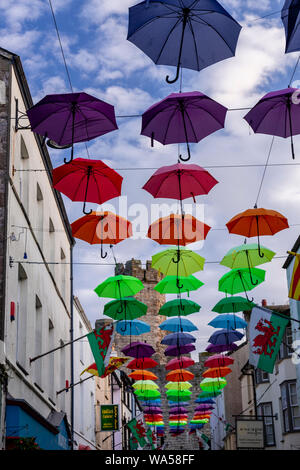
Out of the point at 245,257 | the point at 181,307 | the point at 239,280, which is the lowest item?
the point at 181,307

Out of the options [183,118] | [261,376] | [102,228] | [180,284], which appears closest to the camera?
[183,118]

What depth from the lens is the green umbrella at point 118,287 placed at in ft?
57.1

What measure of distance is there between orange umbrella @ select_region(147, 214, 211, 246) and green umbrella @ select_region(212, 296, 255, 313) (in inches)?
188

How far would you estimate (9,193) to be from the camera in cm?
1397

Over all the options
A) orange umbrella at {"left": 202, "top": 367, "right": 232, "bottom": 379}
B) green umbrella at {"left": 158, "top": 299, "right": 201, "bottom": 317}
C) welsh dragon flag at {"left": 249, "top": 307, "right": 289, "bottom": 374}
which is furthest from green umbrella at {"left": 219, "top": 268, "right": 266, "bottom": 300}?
orange umbrella at {"left": 202, "top": 367, "right": 232, "bottom": 379}

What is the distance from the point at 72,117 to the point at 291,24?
3.73 m

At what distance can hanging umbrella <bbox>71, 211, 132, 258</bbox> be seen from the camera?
46.3 feet

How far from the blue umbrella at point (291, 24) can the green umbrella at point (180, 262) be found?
7997 mm

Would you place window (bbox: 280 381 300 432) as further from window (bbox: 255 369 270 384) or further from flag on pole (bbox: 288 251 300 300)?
flag on pole (bbox: 288 251 300 300)

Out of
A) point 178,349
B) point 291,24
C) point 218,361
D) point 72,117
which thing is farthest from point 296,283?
point 218,361

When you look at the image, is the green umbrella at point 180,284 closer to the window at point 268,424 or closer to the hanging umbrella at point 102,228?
the hanging umbrella at point 102,228

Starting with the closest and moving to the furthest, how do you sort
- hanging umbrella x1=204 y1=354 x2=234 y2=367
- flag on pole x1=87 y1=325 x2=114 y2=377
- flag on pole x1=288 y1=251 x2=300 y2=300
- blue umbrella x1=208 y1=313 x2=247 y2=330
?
flag on pole x1=288 y1=251 x2=300 y2=300 → flag on pole x1=87 y1=325 x2=114 y2=377 → blue umbrella x1=208 y1=313 x2=247 y2=330 → hanging umbrella x1=204 y1=354 x2=234 y2=367

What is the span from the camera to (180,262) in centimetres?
1611

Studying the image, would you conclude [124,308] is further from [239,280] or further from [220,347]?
[220,347]
